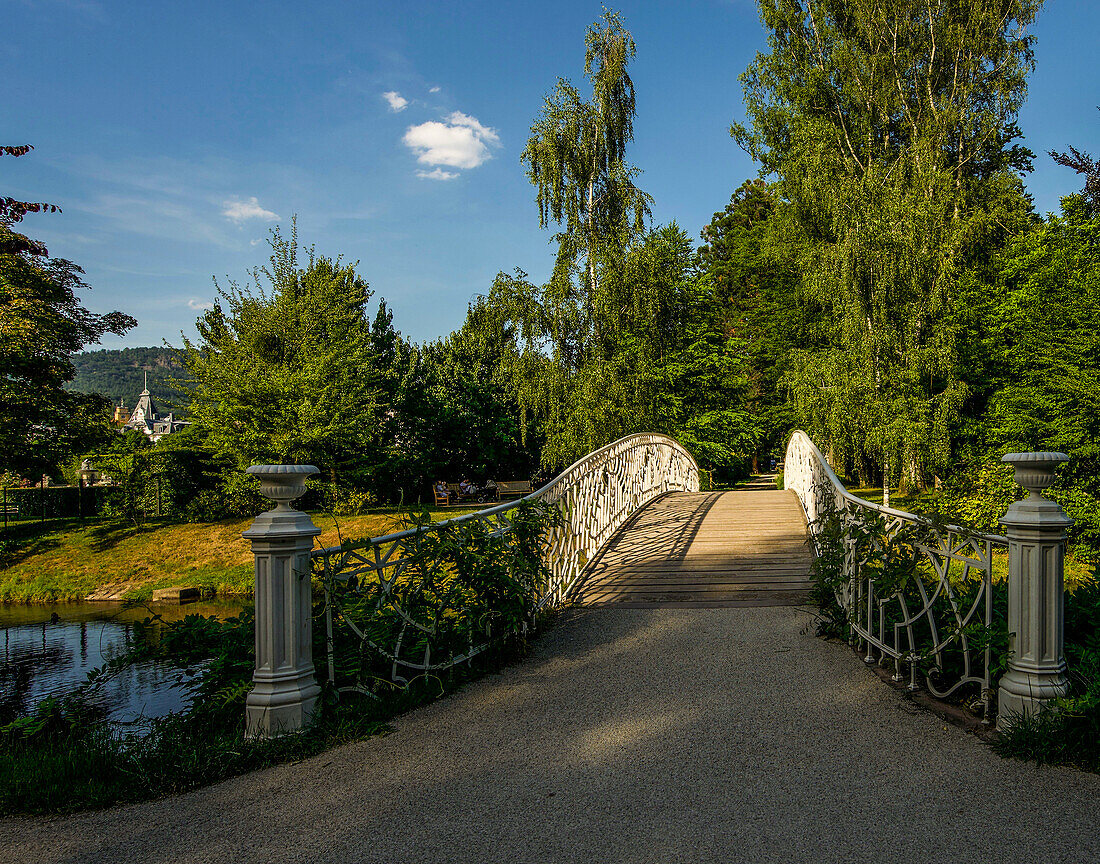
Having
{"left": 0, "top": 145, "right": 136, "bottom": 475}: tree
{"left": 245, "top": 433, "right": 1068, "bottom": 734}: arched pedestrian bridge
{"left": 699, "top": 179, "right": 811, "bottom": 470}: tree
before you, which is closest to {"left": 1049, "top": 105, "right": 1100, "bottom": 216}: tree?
{"left": 699, "top": 179, "right": 811, "bottom": 470}: tree

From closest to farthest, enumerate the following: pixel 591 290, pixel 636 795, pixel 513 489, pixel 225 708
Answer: pixel 636 795 < pixel 225 708 < pixel 591 290 < pixel 513 489

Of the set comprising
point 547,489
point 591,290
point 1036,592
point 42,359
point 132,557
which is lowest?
point 132,557

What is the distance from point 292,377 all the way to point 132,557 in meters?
6.00

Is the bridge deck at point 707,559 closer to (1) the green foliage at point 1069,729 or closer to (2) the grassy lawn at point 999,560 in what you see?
(2) the grassy lawn at point 999,560

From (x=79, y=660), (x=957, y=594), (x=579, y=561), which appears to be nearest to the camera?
(x=957, y=594)

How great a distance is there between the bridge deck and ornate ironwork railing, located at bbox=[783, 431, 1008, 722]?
137 centimetres

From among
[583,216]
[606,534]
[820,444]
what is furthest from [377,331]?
[606,534]

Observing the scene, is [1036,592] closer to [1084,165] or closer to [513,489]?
[1084,165]

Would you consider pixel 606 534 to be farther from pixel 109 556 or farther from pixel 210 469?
pixel 210 469

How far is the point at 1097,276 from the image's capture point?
541 inches

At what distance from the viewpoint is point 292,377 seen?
17.9 meters

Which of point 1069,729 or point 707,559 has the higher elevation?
point 1069,729

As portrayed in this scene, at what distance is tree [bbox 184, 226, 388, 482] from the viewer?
1789cm

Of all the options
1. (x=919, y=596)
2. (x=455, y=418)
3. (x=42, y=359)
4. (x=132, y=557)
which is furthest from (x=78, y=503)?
(x=919, y=596)
